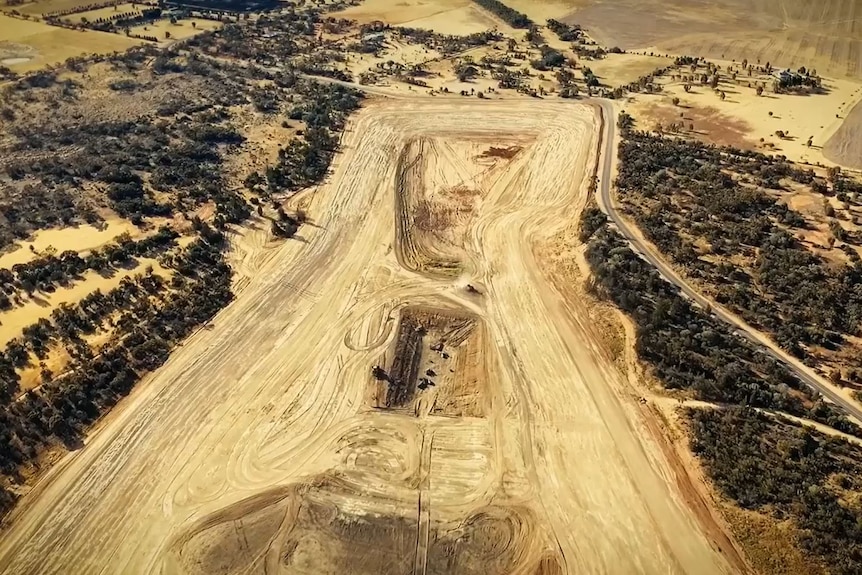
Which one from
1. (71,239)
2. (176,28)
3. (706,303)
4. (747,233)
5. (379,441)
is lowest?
(379,441)

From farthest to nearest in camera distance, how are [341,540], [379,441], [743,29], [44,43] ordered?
1. [743,29]
2. [44,43]
3. [379,441]
4. [341,540]

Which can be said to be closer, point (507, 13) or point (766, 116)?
point (766, 116)

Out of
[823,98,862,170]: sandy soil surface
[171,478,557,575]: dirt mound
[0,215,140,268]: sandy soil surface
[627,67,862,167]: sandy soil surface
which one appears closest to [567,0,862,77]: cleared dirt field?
[627,67,862,167]: sandy soil surface

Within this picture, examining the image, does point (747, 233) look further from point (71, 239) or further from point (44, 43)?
point (44, 43)

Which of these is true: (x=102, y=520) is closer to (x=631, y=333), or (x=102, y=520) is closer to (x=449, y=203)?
(x=631, y=333)

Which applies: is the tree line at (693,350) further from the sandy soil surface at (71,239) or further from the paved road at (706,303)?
the sandy soil surface at (71,239)

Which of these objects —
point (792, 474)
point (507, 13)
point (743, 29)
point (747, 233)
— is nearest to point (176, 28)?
point (507, 13)

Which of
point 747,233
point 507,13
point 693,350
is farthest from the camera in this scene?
point 507,13

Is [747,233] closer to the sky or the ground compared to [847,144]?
closer to the ground

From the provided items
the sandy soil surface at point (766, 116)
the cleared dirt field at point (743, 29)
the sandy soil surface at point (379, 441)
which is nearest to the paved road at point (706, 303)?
the sandy soil surface at point (379, 441)

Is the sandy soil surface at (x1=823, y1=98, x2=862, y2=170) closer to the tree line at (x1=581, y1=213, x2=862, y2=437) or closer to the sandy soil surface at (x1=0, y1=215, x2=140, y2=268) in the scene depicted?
the tree line at (x1=581, y1=213, x2=862, y2=437)
